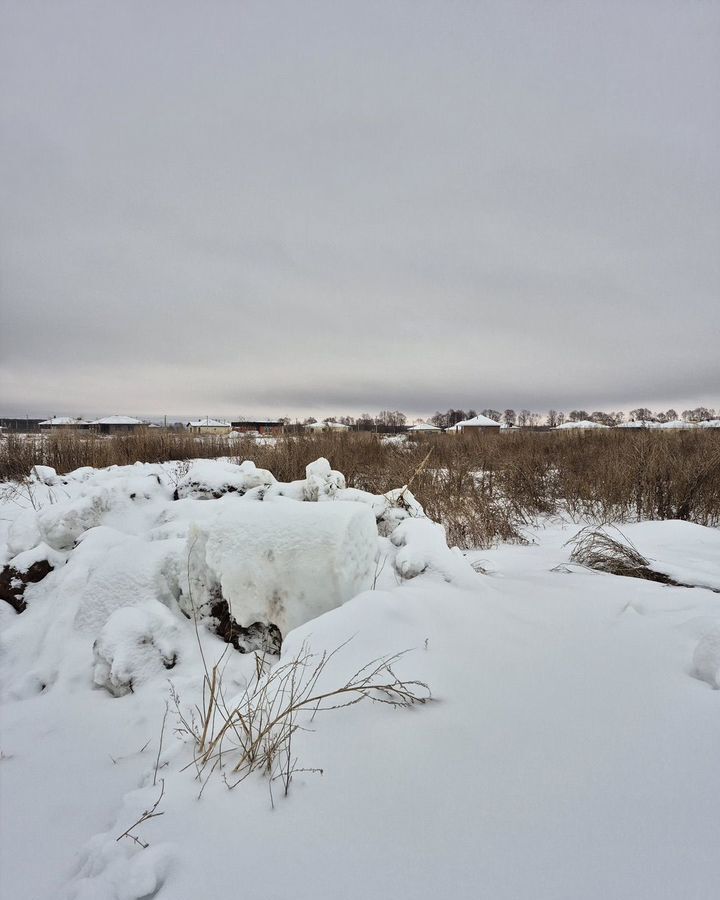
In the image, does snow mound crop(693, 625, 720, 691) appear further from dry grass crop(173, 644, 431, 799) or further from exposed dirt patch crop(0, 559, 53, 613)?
exposed dirt patch crop(0, 559, 53, 613)

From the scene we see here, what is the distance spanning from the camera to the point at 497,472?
8211 mm

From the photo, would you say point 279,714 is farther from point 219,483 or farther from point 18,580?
point 219,483

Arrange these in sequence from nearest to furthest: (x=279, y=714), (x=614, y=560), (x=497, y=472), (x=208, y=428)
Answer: (x=279, y=714) → (x=614, y=560) → (x=497, y=472) → (x=208, y=428)

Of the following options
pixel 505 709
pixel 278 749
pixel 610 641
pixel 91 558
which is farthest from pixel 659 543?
pixel 91 558

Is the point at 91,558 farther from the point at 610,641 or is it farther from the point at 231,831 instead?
the point at 610,641

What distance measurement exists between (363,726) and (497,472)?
728cm

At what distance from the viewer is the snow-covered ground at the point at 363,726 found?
993 millimetres

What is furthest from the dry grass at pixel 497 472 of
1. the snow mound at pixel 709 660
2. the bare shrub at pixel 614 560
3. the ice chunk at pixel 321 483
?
the snow mound at pixel 709 660

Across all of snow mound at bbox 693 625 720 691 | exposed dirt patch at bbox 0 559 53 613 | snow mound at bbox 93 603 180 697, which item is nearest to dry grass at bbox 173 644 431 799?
snow mound at bbox 93 603 180 697

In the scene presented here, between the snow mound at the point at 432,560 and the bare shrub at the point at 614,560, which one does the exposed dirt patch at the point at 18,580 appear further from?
the bare shrub at the point at 614,560

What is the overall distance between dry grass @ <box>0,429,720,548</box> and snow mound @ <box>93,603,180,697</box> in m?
3.64

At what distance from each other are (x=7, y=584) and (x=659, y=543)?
594 centimetres

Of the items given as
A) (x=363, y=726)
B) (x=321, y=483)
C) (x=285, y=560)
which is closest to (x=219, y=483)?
(x=321, y=483)

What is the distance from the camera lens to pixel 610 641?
1970 millimetres
